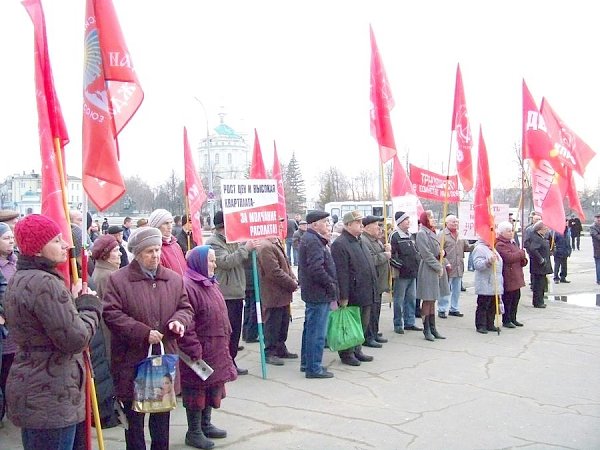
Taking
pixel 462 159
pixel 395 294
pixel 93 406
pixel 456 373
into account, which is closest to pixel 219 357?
pixel 93 406

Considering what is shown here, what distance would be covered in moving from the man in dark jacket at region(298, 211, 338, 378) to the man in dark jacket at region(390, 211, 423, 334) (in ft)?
9.06

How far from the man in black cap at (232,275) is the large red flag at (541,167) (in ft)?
18.3

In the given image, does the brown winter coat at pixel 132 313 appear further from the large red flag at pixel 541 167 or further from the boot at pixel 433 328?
the large red flag at pixel 541 167

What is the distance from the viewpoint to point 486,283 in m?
10.4

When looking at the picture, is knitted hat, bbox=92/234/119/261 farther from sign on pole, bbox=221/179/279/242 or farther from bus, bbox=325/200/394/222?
bus, bbox=325/200/394/222

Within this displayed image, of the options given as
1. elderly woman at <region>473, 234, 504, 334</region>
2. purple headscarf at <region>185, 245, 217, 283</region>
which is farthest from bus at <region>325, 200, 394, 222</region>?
purple headscarf at <region>185, 245, 217, 283</region>

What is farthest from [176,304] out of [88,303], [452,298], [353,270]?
[452,298]

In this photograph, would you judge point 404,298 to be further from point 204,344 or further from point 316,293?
point 204,344

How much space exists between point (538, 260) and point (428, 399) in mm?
7147

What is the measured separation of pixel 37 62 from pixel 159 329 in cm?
215

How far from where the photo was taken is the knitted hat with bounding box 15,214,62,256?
3.63m

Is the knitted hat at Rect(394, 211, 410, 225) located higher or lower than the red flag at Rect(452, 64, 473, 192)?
lower

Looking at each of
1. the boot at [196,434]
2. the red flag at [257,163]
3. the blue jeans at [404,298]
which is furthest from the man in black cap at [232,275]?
the red flag at [257,163]

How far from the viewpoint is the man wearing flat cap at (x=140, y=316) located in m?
4.45
